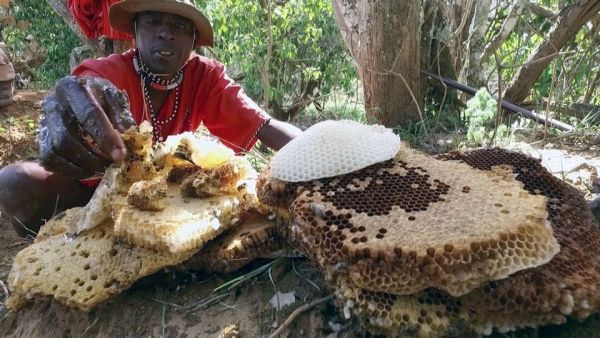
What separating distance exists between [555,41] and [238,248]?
3713 mm

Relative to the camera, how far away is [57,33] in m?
8.54

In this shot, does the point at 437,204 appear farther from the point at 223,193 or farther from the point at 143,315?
the point at 143,315

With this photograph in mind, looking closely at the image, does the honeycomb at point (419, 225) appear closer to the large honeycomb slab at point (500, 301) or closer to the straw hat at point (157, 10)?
the large honeycomb slab at point (500, 301)

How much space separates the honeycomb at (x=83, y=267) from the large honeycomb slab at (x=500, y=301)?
532 millimetres

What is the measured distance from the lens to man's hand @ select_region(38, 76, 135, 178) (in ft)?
4.38

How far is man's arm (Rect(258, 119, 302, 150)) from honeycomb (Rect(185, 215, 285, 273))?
76 cm

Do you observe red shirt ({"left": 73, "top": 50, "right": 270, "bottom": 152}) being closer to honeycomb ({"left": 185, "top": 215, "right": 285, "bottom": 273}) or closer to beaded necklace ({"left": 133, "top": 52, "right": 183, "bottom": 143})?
beaded necklace ({"left": 133, "top": 52, "right": 183, "bottom": 143})

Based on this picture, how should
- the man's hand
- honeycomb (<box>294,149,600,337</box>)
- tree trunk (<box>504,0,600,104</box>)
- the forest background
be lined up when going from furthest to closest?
tree trunk (<box>504,0,600,104</box>), the forest background, the man's hand, honeycomb (<box>294,149,600,337</box>)

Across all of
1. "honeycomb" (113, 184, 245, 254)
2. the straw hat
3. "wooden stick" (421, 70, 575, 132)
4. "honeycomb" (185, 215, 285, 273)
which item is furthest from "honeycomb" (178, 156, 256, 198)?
"wooden stick" (421, 70, 575, 132)

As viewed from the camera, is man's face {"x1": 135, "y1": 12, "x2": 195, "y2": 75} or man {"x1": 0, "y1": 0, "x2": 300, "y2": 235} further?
man's face {"x1": 135, "y1": 12, "x2": 195, "y2": 75}

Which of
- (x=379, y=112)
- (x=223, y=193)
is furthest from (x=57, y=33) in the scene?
(x=223, y=193)

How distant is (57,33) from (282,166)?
8734mm

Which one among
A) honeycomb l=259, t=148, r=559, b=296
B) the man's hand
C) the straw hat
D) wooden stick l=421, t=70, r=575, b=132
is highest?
the straw hat

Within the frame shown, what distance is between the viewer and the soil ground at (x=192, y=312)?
124 cm
